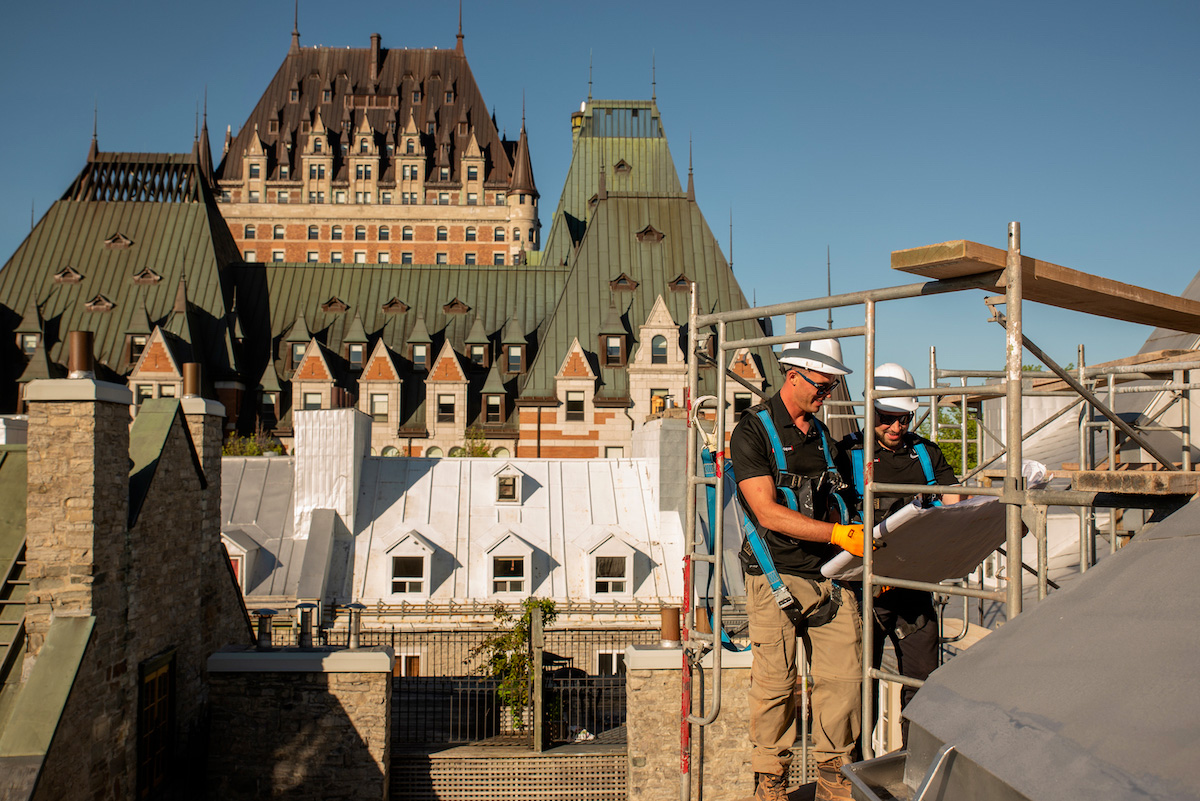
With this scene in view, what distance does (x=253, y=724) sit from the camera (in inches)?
435

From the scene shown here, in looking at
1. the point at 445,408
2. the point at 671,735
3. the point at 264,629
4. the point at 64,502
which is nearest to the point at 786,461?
the point at 671,735

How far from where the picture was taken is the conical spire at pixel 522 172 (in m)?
80.1

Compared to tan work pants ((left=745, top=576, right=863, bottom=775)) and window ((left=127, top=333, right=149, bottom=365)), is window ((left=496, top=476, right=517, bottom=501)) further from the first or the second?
window ((left=127, top=333, right=149, bottom=365))

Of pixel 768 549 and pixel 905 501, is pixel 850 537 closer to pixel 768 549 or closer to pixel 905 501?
pixel 768 549

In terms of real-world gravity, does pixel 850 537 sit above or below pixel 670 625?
above

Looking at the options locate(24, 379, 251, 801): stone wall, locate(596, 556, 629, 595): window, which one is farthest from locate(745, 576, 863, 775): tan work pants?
locate(596, 556, 629, 595): window

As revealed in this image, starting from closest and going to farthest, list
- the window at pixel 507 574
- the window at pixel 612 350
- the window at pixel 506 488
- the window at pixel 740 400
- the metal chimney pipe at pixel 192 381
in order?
the metal chimney pipe at pixel 192 381 < the window at pixel 507 574 < the window at pixel 506 488 < the window at pixel 740 400 < the window at pixel 612 350

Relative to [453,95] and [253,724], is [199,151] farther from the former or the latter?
[253,724]

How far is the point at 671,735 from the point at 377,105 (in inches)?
3108

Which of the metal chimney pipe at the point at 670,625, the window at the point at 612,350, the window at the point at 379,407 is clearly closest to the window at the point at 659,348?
the window at the point at 612,350

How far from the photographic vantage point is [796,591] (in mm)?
5797

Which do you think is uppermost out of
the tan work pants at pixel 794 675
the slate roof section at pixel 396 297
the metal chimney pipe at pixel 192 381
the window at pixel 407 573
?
the slate roof section at pixel 396 297

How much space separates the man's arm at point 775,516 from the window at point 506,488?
18213 millimetres

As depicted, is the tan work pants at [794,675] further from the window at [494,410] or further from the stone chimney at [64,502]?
the window at [494,410]
